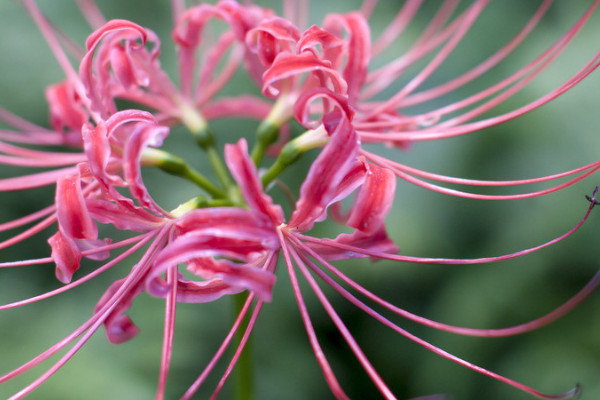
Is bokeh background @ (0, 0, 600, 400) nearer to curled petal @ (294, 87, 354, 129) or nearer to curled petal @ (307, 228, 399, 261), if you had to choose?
curled petal @ (307, 228, 399, 261)

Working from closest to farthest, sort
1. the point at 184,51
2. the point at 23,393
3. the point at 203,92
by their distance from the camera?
the point at 23,393, the point at 184,51, the point at 203,92

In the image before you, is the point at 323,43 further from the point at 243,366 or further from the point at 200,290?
the point at 243,366

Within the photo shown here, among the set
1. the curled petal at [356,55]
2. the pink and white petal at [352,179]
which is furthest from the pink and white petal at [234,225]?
the curled petal at [356,55]

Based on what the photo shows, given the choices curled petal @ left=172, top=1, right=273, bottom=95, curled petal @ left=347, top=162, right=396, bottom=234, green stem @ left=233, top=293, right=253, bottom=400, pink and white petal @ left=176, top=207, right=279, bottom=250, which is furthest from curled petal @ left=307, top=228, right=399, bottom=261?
curled petal @ left=172, top=1, right=273, bottom=95

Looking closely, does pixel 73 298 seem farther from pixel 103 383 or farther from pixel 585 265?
pixel 585 265

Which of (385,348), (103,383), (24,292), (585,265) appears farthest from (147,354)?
(585,265)

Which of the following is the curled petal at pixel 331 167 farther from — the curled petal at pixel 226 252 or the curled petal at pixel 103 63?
the curled petal at pixel 103 63
